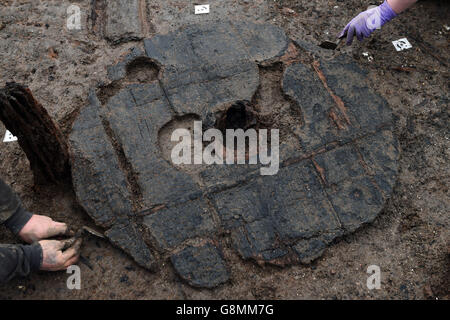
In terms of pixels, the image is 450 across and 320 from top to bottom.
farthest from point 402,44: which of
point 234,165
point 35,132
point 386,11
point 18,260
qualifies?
point 18,260

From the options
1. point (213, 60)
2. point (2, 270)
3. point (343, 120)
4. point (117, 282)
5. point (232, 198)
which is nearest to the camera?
point (2, 270)

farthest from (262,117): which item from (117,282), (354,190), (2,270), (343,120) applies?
(2,270)

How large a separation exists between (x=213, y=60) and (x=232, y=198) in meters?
1.08

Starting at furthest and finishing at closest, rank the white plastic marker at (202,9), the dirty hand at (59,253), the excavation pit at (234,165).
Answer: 1. the white plastic marker at (202,9)
2. the excavation pit at (234,165)
3. the dirty hand at (59,253)

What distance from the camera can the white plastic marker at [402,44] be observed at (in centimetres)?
354

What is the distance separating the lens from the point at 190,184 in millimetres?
2686

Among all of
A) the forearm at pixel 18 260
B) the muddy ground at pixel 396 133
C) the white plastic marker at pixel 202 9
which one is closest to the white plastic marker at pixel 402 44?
the muddy ground at pixel 396 133

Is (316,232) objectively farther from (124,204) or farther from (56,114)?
(56,114)

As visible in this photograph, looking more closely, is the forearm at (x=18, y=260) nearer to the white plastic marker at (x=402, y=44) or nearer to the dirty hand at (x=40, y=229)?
the dirty hand at (x=40, y=229)

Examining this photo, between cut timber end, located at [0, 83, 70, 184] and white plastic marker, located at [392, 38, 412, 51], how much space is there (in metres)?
2.65

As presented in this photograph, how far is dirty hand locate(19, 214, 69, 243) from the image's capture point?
8.25 feet

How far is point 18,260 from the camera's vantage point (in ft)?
7.70

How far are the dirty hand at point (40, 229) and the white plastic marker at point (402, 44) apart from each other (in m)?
2.83

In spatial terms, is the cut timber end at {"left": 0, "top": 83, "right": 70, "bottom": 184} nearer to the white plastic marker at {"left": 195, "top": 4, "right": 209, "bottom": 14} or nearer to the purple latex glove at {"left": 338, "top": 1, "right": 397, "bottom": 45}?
the white plastic marker at {"left": 195, "top": 4, "right": 209, "bottom": 14}
